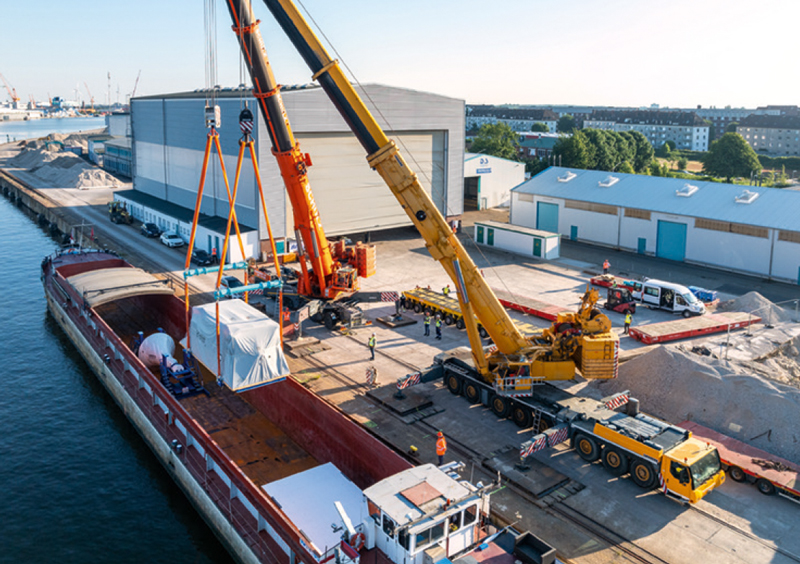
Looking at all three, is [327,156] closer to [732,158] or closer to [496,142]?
[496,142]

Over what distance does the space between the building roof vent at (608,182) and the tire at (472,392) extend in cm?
3561

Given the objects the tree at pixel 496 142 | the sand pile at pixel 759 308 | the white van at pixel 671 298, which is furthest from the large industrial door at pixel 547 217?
the tree at pixel 496 142

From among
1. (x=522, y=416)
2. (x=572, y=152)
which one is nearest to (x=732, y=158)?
(x=572, y=152)

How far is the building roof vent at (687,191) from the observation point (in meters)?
51.2

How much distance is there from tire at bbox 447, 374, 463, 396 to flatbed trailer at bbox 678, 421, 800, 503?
30.6 feet

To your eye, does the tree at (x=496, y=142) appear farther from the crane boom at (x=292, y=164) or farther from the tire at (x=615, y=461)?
the tire at (x=615, y=461)

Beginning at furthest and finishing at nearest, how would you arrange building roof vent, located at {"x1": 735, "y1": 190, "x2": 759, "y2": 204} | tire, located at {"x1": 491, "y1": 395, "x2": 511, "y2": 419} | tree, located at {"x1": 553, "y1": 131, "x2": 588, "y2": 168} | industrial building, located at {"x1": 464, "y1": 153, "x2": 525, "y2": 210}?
tree, located at {"x1": 553, "y1": 131, "x2": 588, "y2": 168} < industrial building, located at {"x1": 464, "y1": 153, "x2": 525, "y2": 210} < building roof vent, located at {"x1": 735, "y1": 190, "x2": 759, "y2": 204} < tire, located at {"x1": 491, "y1": 395, "x2": 511, "y2": 419}

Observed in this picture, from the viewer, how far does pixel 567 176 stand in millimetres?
61219

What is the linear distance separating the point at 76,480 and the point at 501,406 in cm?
1597

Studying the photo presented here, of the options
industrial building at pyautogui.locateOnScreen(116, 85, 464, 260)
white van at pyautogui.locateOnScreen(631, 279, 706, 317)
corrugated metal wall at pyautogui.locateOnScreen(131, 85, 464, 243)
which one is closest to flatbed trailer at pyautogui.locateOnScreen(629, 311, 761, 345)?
white van at pyautogui.locateOnScreen(631, 279, 706, 317)

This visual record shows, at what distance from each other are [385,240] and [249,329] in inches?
1414

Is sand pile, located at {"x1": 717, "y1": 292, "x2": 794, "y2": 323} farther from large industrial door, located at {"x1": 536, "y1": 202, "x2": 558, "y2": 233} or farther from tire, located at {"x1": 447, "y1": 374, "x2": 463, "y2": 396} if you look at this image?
large industrial door, located at {"x1": 536, "y1": 202, "x2": 558, "y2": 233}

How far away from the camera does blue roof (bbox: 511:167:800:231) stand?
45312mm

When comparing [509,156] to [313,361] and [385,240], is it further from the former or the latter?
[313,361]
